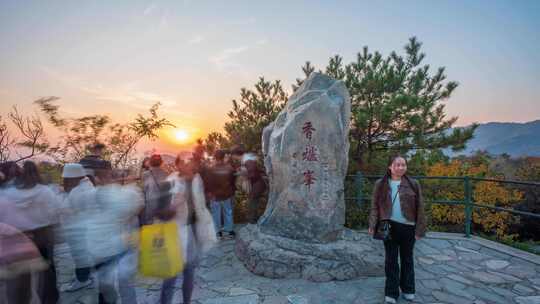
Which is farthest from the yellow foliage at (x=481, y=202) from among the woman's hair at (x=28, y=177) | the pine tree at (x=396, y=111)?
the woman's hair at (x=28, y=177)

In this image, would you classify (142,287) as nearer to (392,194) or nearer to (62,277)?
(62,277)

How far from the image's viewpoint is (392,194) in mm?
3340

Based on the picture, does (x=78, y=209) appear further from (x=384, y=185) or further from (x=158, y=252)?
(x=384, y=185)

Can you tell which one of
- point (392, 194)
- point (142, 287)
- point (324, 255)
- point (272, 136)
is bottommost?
point (142, 287)

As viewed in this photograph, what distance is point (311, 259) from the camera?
4164 millimetres

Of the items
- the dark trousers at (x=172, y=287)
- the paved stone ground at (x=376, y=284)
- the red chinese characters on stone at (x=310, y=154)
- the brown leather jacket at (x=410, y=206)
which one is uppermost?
the red chinese characters on stone at (x=310, y=154)

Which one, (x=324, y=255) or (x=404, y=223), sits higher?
(x=404, y=223)

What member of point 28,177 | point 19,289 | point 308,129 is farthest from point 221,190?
point 19,289

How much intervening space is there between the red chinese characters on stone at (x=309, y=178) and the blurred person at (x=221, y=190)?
1.36 meters

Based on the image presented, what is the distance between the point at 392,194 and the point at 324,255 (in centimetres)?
144

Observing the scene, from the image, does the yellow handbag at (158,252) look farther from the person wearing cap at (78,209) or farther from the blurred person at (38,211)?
the blurred person at (38,211)

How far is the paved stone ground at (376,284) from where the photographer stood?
3.58 m

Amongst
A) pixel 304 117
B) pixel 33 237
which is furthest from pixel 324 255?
pixel 33 237

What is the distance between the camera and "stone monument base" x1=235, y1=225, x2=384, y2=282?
4.08 m
